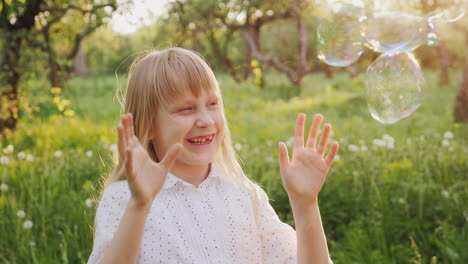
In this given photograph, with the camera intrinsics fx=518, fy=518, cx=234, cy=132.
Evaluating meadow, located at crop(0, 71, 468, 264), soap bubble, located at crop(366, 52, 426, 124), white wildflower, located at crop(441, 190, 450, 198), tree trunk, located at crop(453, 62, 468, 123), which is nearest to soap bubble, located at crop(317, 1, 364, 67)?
soap bubble, located at crop(366, 52, 426, 124)

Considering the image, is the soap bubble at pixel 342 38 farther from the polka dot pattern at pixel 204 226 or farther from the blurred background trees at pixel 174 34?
the polka dot pattern at pixel 204 226

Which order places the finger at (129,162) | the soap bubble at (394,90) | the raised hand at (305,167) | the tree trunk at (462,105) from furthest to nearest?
1. the tree trunk at (462,105)
2. the soap bubble at (394,90)
3. the raised hand at (305,167)
4. the finger at (129,162)

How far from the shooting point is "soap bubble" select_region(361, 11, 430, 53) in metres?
2.88

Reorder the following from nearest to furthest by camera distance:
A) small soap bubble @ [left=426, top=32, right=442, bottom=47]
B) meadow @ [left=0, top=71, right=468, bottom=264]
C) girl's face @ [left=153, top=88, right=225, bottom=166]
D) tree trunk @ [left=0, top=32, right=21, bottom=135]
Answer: girl's face @ [left=153, top=88, right=225, bottom=166] → small soap bubble @ [left=426, top=32, right=442, bottom=47] → meadow @ [left=0, top=71, right=468, bottom=264] → tree trunk @ [left=0, top=32, right=21, bottom=135]

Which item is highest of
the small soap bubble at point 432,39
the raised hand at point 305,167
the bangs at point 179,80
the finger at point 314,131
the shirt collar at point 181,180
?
the bangs at point 179,80

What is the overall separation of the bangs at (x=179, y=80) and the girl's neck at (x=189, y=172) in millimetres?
244

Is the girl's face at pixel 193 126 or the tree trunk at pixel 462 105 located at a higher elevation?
the girl's face at pixel 193 126

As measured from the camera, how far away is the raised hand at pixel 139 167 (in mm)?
1458

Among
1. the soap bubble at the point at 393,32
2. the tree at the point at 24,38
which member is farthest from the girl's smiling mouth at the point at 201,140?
the tree at the point at 24,38

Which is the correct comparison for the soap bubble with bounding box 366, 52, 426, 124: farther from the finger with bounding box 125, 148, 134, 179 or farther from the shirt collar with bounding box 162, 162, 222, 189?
the finger with bounding box 125, 148, 134, 179

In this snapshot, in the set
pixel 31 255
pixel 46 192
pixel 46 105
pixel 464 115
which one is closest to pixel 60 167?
pixel 46 192

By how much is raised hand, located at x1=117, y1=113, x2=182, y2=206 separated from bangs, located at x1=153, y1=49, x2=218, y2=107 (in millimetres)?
356

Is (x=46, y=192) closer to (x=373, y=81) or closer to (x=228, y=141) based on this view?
(x=228, y=141)

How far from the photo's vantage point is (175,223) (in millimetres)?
1816
